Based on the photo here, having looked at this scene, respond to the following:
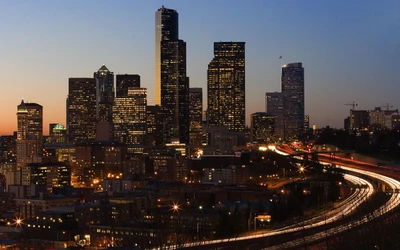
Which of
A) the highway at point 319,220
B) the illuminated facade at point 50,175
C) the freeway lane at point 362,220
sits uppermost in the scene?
the freeway lane at point 362,220

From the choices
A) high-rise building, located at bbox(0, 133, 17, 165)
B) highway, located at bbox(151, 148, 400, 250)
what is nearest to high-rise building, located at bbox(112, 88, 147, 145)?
high-rise building, located at bbox(0, 133, 17, 165)

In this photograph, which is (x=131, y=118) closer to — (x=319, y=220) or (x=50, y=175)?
(x=50, y=175)

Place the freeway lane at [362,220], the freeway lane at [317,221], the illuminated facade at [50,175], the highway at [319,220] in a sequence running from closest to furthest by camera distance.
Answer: the freeway lane at [362,220]
the freeway lane at [317,221]
the highway at [319,220]
the illuminated facade at [50,175]

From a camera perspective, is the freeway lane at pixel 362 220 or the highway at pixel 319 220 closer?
the freeway lane at pixel 362 220

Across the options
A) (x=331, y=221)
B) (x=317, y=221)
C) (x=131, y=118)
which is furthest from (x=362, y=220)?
(x=131, y=118)

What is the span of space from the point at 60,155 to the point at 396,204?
4705 cm

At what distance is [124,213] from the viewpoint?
3119 centimetres

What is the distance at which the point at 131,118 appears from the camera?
80.9 meters

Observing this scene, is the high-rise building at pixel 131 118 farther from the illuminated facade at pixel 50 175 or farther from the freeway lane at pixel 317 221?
the freeway lane at pixel 317 221

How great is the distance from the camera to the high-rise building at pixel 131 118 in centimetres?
7969

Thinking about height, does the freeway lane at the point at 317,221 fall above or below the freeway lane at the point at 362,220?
below

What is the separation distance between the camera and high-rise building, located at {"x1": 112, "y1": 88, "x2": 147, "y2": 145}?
79.7 meters

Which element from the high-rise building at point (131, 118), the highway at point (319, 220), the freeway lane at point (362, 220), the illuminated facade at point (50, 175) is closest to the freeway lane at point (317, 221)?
the highway at point (319, 220)

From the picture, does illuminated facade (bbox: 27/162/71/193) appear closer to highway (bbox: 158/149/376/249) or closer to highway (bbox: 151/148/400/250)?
highway (bbox: 151/148/400/250)
